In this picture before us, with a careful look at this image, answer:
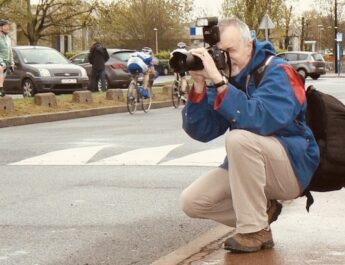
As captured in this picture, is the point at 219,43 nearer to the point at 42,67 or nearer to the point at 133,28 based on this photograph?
the point at 42,67

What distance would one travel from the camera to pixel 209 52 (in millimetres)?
4883

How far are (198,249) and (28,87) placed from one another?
1936 centimetres

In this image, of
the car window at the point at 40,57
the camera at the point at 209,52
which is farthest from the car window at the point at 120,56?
the camera at the point at 209,52

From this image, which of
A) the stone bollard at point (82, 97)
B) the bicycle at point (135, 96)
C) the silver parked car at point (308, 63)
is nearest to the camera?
the bicycle at point (135, 96)

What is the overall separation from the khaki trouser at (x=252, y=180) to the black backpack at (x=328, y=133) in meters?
0.19

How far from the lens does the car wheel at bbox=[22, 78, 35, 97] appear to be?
79.7 feet

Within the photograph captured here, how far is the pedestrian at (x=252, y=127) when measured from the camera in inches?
194

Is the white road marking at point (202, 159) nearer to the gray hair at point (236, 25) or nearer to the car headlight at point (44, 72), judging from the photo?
the gray hair at point (236, 25)

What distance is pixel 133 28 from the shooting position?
7994 cm

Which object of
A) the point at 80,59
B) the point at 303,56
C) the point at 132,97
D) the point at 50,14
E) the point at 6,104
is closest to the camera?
the point at 6,104

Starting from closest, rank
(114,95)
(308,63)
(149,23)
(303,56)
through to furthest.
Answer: (114,95), (308,63), (303,56), (149,23)

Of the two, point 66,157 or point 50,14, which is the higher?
point 50,14

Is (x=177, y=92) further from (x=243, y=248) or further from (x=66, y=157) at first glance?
(x=243, y=248)

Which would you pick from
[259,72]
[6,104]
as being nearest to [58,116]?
[6,104]
